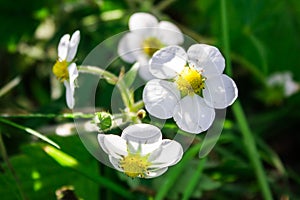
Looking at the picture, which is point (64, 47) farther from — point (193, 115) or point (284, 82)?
point (284, 82)

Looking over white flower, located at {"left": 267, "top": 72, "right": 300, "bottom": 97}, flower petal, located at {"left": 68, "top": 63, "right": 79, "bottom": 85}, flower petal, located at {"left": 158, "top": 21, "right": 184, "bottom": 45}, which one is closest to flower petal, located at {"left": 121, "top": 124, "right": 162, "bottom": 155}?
flower petal, located at {"left": 68, "top": 63, "right": 79, "bottom": 85}

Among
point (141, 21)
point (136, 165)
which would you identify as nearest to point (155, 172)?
point (136, 165)

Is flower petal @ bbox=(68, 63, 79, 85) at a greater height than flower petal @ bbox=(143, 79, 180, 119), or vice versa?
flower petal @ bbox=(68, 63, 79, 85)

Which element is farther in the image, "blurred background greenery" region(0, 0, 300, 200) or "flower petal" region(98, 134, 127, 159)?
"blurred background greenery" region(0, 0, 300, 200)

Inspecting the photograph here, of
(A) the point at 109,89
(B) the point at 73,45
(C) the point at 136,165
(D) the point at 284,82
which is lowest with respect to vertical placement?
(D) the point at 284,82

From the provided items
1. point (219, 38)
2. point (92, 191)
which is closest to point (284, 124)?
point (219, 38)

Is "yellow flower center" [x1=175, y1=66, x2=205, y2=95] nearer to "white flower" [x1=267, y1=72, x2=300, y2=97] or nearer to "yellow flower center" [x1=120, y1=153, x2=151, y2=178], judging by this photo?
"yellow flower center" [x1=120, y1=153, x2=151, y2=178]
